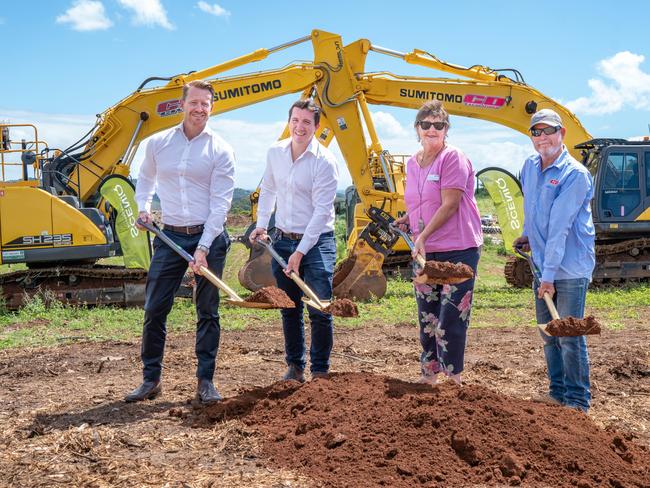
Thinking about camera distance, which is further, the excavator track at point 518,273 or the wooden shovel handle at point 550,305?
the excavator track at point 518,273

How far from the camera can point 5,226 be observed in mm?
10922

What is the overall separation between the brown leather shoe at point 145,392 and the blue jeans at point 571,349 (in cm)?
290

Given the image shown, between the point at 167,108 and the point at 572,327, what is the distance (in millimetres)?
9164

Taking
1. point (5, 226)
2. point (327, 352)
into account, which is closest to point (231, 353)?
point (327, 352)

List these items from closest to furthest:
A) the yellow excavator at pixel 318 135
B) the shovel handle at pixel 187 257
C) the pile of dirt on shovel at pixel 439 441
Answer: the pile of dirt on shovel at pixel 439 441, the shovel handle at pixel 187 257, the yellow excavator at pixel 318 135

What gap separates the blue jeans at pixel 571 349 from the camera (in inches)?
197

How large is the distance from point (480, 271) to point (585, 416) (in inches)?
570

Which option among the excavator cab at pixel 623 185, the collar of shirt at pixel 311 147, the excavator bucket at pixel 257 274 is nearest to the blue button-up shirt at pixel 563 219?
the collar of shirt at pixel 311 147

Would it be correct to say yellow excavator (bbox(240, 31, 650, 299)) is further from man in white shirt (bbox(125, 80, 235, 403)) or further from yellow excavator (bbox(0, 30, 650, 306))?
man in white shirt (bbox(125, 80, 235, 403))

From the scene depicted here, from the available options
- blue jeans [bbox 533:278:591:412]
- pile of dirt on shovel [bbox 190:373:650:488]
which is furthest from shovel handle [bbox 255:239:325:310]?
blue jeans [bbox 533:278:591:412]

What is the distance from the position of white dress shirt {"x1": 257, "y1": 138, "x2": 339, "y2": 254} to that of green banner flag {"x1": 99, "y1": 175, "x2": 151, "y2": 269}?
6391 millimetres

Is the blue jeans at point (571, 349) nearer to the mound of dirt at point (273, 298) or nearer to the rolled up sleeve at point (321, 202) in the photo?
the rolled up sleeve at point (321, 202)

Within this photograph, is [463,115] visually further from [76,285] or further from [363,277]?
[76,285]


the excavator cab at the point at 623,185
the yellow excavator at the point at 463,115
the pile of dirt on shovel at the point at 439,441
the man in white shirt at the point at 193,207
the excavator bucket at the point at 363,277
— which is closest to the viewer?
the pile of dirt on shovel at the point at 439,441
